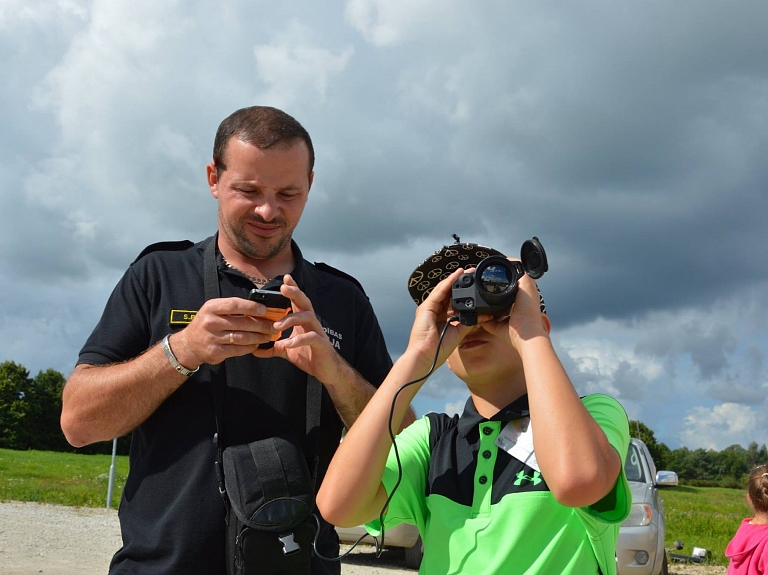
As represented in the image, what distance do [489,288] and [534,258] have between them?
19 centimetres

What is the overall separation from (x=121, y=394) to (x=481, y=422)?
3.97 feet

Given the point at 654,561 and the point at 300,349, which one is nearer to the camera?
the point at 300,349

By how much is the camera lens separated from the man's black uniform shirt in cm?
91

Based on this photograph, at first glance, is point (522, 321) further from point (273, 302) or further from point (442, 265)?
point (273, 302)

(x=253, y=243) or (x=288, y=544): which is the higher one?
(x=253, y=243)

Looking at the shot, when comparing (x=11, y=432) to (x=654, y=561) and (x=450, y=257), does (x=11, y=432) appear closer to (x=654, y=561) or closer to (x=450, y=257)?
(x=654, y=561)

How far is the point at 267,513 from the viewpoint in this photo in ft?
7.80

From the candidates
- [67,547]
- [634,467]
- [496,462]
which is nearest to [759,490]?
[634,467]

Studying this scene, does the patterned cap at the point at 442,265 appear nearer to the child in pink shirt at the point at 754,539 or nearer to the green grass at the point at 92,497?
the child in pink shirt at the point at 754,539

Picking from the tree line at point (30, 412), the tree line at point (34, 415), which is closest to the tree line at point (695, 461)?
the tree line at point (34, 415)

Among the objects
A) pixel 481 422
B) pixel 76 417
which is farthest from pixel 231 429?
pixel 481 422

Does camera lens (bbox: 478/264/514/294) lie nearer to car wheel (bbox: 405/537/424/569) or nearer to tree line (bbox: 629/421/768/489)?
car wheel (bbox: 405/537/424/569)

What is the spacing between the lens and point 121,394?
2.49 meters

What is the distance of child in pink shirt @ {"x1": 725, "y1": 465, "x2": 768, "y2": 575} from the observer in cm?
547
